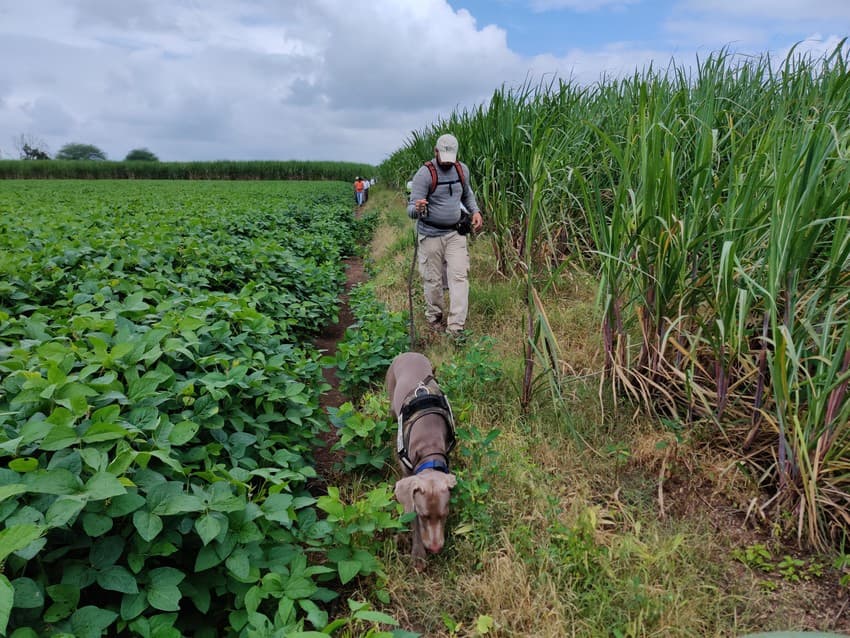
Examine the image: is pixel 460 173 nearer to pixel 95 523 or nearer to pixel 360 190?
pixel 95 523

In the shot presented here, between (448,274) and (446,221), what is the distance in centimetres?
56

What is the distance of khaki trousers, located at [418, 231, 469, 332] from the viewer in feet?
17.3

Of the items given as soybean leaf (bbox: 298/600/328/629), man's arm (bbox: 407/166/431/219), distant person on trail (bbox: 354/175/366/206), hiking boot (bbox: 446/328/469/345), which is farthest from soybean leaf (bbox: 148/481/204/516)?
distant person on trail (bbox: 354/175/366/206)

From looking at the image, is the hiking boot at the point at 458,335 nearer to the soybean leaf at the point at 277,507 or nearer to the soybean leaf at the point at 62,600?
the soybean leaf at the point at 277,507

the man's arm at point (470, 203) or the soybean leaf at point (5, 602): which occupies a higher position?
the man's arm at point (470, 203)


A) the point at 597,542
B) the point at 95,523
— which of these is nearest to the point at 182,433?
the point at 95,523

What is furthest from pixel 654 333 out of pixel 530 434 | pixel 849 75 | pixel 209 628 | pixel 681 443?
pixel 209 628

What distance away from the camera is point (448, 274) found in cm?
541

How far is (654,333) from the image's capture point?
3176 mm

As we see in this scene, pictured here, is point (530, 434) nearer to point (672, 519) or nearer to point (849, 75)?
point (672, 519)

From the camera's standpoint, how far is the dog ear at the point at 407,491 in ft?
7.88

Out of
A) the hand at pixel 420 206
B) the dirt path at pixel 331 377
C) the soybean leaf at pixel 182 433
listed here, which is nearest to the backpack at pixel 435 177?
the hand at pixel 420 206

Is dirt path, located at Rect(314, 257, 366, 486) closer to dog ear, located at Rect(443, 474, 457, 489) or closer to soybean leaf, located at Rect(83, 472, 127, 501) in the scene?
dog ear, located at Rect(443, 474, 457, 489)

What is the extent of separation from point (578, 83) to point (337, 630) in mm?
6653
